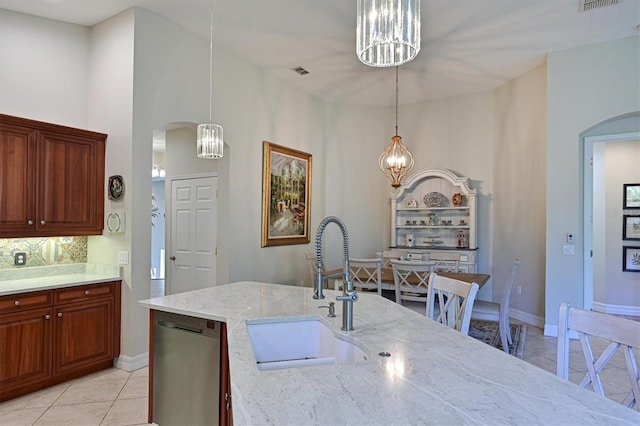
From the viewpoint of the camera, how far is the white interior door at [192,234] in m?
5.00

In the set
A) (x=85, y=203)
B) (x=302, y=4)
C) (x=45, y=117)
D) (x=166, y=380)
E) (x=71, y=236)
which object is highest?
(x=302, y=4)

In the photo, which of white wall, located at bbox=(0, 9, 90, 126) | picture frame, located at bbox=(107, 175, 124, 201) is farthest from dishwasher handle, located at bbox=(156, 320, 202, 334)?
white wall, located at bbox=(0, 9, 90, 126)

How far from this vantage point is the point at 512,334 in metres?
4.69

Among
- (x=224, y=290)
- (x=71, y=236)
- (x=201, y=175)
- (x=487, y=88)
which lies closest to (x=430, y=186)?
(x=487, y=88)

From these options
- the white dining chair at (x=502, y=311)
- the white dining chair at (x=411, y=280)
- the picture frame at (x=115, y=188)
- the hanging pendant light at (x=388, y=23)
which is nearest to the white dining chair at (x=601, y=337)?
the hanging pendant light at (x=388, y=23)

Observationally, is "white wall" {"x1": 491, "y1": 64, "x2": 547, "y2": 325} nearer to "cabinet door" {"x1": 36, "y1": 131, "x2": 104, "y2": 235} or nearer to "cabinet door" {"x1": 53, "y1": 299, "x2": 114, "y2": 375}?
"cabinet door" {"x1": 53, "y1": 299, "x2": 114, "y2": 375}

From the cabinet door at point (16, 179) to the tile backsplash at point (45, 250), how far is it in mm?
359

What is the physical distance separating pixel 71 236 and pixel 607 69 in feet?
19.7

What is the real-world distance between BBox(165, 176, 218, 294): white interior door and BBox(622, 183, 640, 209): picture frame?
19.7 ft

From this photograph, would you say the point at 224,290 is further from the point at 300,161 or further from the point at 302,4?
the point at 300,161

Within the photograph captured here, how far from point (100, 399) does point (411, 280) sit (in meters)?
2.91

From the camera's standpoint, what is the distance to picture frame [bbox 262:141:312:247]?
5172mm

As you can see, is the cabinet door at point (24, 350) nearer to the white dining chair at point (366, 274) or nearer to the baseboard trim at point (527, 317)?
the white dining chair at point (366, 274)

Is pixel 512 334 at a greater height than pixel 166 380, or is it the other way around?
pixel 166 380
